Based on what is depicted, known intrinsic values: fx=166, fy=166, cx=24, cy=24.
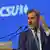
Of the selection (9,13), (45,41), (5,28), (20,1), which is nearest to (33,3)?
(20,1)

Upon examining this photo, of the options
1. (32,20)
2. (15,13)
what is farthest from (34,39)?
(15,13)

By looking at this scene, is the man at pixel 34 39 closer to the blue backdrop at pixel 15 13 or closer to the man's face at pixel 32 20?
the man's face at pixel 32 20

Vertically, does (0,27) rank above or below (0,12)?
below

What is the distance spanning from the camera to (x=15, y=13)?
1541 millimetres

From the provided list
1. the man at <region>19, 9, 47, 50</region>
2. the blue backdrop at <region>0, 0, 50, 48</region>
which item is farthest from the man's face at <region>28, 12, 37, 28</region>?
the blue backdrop at <region>0, 0, 50, 48</region>

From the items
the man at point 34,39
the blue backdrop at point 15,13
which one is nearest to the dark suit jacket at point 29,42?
the man at point 34,39

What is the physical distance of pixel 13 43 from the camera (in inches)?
57.4

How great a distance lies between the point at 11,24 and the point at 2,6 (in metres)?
0.20

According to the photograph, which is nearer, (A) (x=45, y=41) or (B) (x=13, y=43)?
(A) (x=45, y=41)

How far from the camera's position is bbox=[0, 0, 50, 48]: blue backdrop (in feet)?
4.82

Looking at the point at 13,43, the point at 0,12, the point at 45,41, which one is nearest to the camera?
the point at 45,41

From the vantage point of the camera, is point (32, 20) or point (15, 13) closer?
point (32, 20)

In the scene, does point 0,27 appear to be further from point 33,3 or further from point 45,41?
point 45,41

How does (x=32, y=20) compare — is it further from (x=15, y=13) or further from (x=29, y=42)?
(x=15, y=13)
